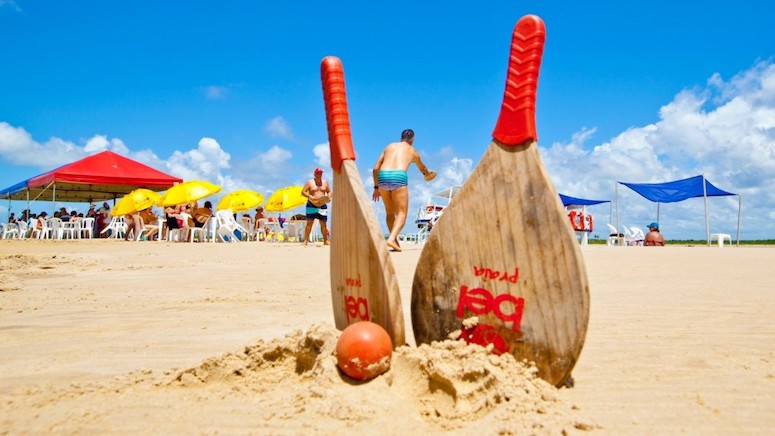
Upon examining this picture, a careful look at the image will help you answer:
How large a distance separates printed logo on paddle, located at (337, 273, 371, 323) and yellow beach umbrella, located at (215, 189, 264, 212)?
20004mm

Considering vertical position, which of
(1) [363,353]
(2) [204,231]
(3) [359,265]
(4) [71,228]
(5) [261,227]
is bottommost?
(1) [363,353]

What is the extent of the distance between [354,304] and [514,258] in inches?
28.2

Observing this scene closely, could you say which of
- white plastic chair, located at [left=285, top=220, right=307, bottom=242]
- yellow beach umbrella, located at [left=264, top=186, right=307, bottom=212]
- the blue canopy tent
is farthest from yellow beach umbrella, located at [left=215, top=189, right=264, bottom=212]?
the blue canopy tent

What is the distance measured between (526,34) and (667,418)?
57.8 inches

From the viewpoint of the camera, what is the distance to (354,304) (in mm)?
2254

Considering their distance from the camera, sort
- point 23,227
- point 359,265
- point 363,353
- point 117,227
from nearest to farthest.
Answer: point 363,353
point 359,265
point 117,227
point 23,227

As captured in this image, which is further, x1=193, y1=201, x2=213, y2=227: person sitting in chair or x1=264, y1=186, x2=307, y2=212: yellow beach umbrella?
x1=264, y1=186, x2=307, y2=212: yellow beach umbrella

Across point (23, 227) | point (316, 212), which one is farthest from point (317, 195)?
point (23, 227)

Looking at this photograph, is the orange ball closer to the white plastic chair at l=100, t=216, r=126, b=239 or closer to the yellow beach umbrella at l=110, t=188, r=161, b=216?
the yellow beach umbrella at l=110, t=188, r=161, b=216

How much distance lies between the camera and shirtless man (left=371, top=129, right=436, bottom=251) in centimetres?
695

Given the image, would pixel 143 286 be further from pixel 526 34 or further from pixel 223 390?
pixel 526 34

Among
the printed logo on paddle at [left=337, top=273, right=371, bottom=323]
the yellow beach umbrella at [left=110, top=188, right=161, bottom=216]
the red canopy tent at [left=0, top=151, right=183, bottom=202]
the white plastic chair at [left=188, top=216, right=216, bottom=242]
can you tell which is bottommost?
the printed logo on paddle at [left=337, top=273, right=371, bottom=323]

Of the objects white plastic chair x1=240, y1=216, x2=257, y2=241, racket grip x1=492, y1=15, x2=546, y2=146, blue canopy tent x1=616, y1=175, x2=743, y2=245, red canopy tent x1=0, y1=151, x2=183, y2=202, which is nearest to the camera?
racket grip x1=492, y1=15, x2=546, y2=146

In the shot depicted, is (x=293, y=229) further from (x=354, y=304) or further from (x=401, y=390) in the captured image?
(x=401, y=390)
